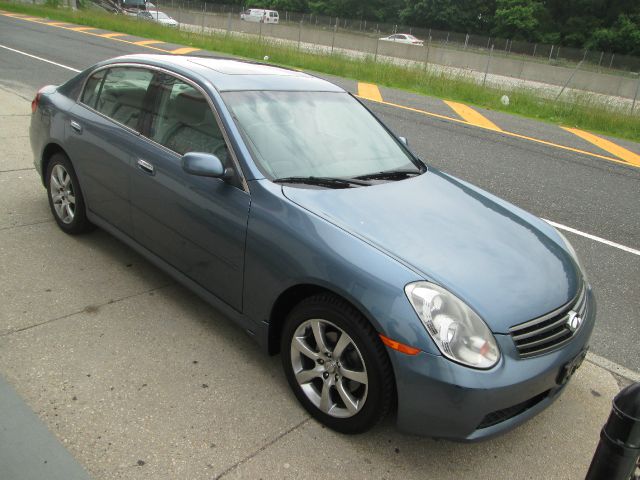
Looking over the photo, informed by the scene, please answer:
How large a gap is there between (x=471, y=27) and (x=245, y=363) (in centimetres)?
6393

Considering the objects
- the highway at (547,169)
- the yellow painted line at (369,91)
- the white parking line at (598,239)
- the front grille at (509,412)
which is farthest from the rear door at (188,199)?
the yellow painted line at (369,91)

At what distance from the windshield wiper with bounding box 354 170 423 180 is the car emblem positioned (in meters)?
1.30

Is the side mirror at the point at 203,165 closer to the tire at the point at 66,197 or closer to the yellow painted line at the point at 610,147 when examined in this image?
the tire at the point at 66,197

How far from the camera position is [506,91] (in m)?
16.4

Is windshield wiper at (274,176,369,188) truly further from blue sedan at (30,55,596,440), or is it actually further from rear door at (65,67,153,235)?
rear door at (65,67,153,235)

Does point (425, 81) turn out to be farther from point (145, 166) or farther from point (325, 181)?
point (325, 181)

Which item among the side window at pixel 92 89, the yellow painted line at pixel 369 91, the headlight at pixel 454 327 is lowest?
the yellow painted line at pixel 369 91

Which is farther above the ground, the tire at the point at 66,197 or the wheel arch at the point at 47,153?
the wheel arch at the point at 47,153

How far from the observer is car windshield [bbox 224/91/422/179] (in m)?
3.25

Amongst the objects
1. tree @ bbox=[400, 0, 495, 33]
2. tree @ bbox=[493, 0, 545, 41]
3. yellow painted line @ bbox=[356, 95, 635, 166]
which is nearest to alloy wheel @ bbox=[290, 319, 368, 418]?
yellow painted line @ bbox=[356, 95, 635, 166]

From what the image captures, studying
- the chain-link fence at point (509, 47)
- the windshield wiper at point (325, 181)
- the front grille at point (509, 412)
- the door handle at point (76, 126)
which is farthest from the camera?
the chain-link fence at point (509, 47)

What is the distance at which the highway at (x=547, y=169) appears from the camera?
452 centimetres

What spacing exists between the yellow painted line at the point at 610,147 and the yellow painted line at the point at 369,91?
4250 millimetres

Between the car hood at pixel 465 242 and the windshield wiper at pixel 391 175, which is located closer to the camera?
the car hood at pixel 465 242
